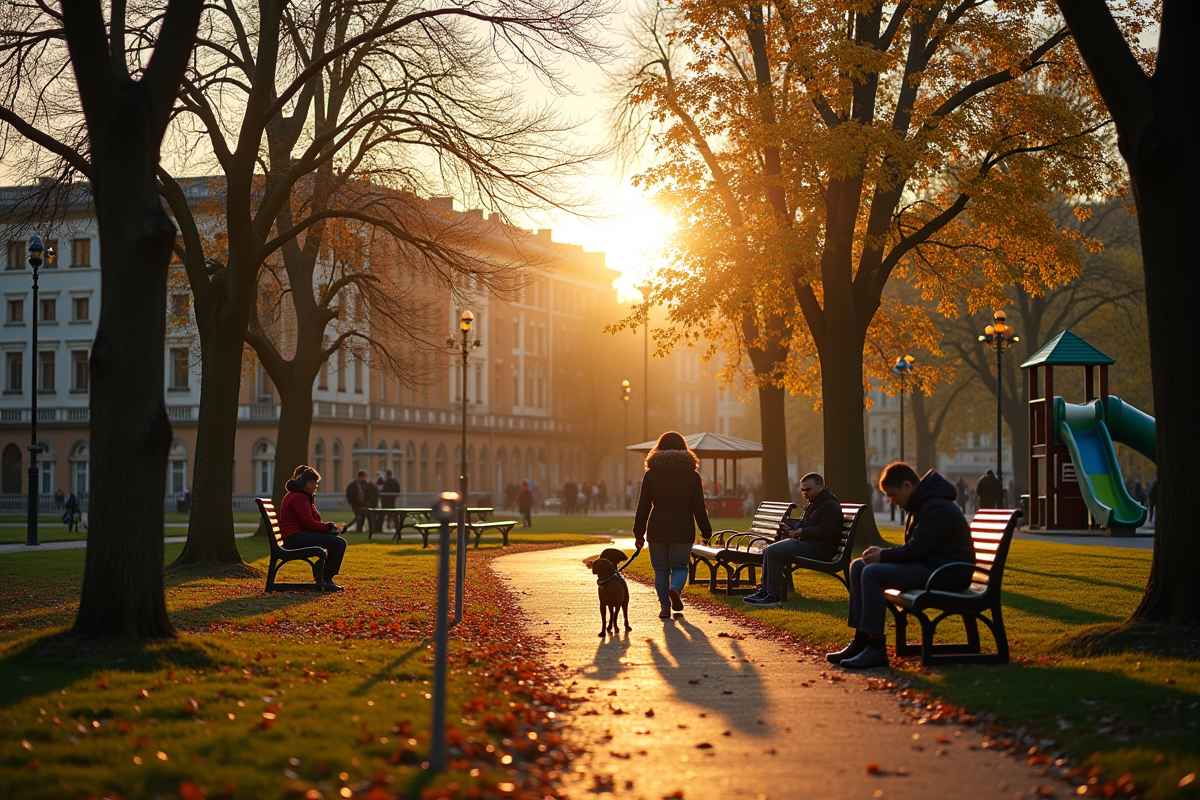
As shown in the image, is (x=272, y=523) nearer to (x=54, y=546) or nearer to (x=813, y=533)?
(x=813, y=533)

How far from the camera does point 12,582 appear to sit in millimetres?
18109

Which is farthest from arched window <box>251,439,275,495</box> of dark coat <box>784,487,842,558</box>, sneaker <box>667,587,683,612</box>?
dark coat <box>784,487,842,558</box>

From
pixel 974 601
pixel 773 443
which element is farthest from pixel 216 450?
pixel 773 443

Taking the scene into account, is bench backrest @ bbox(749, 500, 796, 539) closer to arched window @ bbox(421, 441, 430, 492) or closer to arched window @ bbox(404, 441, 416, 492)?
arched window @ bbox(404, 441, 416, 492)

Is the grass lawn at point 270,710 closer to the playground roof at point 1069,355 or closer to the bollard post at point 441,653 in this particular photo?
the bollard post at point 441,653

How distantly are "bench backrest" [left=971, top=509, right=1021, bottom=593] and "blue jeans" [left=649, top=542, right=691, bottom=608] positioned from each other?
3712 mm

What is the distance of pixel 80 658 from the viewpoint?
29.5ft

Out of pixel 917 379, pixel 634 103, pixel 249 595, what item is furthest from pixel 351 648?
Answer: pixel 917 379

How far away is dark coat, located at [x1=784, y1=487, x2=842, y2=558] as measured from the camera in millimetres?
13953

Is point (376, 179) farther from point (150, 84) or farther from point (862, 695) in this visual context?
point (862, 695)

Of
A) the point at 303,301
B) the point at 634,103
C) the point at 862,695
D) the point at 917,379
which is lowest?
the point at 862,695

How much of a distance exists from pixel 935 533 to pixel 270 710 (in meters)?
4.99

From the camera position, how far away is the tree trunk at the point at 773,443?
100ft

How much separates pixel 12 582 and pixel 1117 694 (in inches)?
593
